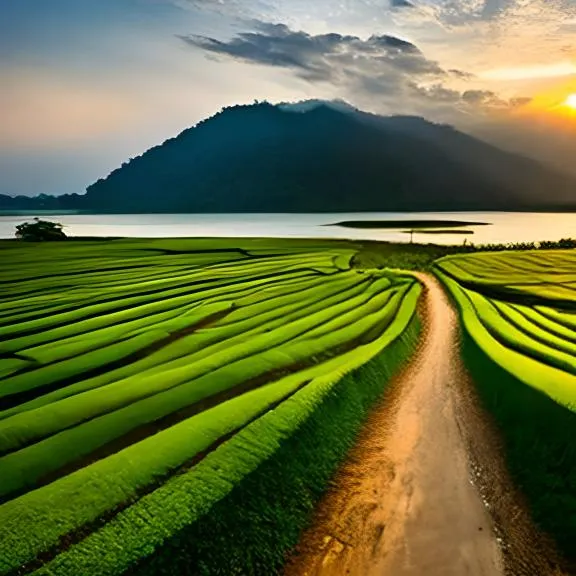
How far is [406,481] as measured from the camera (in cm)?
1423

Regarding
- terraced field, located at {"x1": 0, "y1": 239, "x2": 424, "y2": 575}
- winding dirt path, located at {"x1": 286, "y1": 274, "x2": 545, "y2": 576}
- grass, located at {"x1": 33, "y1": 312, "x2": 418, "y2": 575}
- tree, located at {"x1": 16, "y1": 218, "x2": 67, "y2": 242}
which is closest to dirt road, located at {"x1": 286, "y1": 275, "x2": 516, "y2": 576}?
Answer: winding dirt path, located at {"x1": 286, "y1": 274, "x2": 545, "y2": 576}

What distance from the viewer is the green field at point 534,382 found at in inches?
524

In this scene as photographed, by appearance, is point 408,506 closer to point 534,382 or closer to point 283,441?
point 283,441

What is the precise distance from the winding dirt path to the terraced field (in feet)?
2.58

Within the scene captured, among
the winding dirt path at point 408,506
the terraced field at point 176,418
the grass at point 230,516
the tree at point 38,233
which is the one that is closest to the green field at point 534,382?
the winding dirt path at point 408,506

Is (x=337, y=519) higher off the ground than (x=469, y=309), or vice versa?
(x=469, y=309)

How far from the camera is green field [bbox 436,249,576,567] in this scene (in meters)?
13.3

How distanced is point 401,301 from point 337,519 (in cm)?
2639

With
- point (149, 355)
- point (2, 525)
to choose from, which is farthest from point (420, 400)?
point (2, 525)

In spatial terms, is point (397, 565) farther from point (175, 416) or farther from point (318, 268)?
point (318, 268)

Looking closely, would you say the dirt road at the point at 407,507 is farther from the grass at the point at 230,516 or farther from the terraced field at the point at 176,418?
the terraced field at the point at 176,418

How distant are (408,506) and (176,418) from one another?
782 centimetres

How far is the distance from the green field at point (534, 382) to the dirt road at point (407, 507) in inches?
61.7

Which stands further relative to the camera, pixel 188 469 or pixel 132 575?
pixel 188 469
